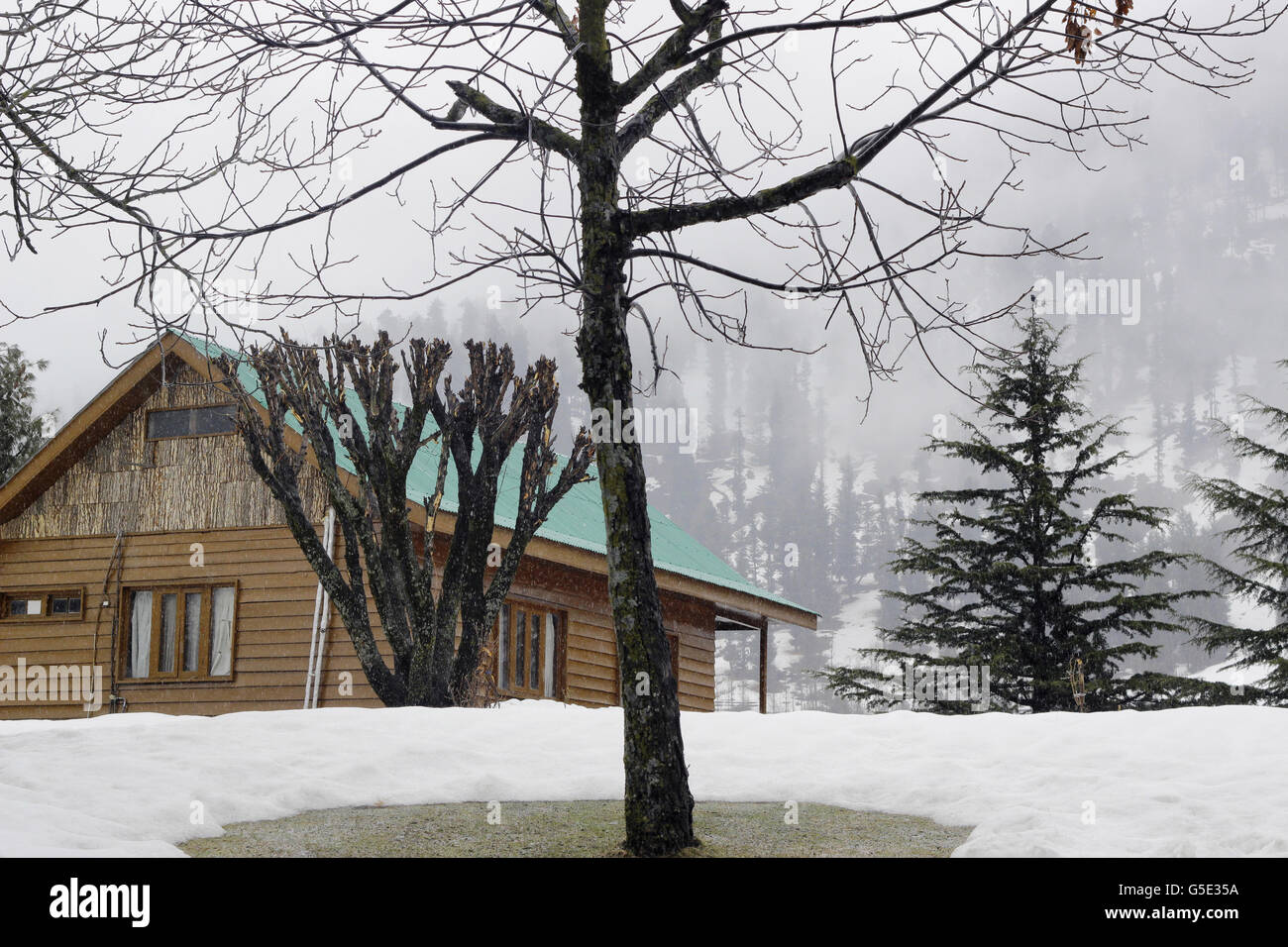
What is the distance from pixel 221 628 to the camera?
16.1 metres

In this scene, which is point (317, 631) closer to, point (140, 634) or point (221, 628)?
point (221, 628)

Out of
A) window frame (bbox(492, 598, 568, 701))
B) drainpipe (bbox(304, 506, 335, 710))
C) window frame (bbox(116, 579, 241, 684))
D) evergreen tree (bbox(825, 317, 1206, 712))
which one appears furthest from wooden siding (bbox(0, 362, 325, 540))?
evergreen tree (bbox(825, 317, 1206, 712))

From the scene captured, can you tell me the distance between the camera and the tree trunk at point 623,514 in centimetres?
596

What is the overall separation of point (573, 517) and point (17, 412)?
18581 millimetres

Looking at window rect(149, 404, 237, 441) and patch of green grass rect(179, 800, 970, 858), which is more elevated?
window rect(149, 404, 237, 441)

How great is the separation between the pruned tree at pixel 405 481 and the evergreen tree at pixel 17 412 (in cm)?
1942

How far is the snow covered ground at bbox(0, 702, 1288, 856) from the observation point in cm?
599

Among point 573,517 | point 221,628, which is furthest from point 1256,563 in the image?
point 221,628

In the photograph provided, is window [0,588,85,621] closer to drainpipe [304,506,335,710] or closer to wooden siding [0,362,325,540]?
wooden siding [0,362,325,540]

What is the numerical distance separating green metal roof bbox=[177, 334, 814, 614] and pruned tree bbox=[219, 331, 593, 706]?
1253 millimetres

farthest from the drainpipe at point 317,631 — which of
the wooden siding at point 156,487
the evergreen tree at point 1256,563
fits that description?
the evergreen tree at point 1256,563

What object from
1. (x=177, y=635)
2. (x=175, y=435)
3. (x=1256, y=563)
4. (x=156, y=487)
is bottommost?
(x=177, y=635)
